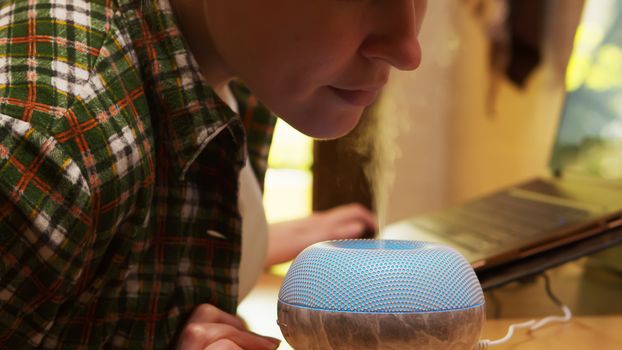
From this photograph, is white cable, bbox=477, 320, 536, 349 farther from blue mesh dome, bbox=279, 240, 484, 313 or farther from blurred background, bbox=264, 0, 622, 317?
blurred background, bbox=264, 0, 622, 317

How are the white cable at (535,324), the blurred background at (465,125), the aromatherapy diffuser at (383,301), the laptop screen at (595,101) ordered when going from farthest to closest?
1. the laptop screen at (595,101)
2. the blurred background at (465,125)
3. the white cable at (535,324)
4. the aromatherapy diffuser at (383,301)

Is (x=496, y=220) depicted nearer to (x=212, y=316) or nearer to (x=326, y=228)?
(x=326, y=228)

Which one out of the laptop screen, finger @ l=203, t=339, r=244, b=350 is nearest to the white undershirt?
finger @ l=203, t=339, r=244, b=350

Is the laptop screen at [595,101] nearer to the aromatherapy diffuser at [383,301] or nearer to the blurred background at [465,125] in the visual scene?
the blurred background at [465,125]

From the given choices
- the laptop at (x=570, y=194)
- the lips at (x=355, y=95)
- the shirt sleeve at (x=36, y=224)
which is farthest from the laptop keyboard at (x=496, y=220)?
the shirt sleeve at (x=36, y=224)

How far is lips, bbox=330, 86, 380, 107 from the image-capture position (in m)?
0.50

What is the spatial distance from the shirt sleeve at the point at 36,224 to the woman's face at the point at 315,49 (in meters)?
0.14

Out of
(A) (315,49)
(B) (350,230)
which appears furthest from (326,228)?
(A) (315,49)

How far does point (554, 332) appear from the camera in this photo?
0.55m

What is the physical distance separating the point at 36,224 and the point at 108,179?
52 millimetres

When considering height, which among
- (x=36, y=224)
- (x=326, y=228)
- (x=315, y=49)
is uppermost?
(x=315, y=49)

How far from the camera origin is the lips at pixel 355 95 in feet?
1.65

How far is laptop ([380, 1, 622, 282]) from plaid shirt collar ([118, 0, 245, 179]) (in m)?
0.24

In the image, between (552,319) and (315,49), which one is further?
(552,319)
